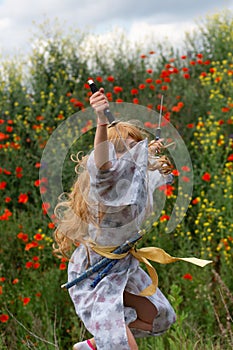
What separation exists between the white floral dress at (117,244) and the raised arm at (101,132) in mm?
31

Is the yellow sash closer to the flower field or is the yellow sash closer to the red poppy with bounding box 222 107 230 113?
the flower field

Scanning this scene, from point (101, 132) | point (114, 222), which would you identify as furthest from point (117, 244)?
point (101, 132)

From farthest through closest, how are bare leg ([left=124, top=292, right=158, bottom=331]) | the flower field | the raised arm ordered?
the flower field, bare leg ([left=124, top=292, right=158, bottom=331]), the raised arm

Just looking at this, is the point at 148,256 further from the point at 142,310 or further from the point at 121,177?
the point at 121,177

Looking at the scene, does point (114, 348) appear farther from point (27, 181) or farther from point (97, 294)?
point (27, 181)

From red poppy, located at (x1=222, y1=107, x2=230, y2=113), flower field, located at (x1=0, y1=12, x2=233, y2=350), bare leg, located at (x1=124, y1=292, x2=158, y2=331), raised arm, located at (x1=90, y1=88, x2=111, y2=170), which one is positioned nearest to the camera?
raised arm, located at (x1=90, y1=88, x2=111, y2=170)

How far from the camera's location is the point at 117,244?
2.45 metres

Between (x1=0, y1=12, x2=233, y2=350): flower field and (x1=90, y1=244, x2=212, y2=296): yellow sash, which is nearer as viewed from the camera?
(x1=90, y1=244, x2=212, y2=296): yellow sash

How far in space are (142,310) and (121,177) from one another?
63 centimetres

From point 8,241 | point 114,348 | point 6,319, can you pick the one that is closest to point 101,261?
point 114,348

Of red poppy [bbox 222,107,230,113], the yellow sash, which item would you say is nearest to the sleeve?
the yellow sash

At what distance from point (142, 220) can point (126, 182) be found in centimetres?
24

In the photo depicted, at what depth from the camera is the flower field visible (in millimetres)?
3689

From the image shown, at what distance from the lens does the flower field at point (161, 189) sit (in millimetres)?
3689
